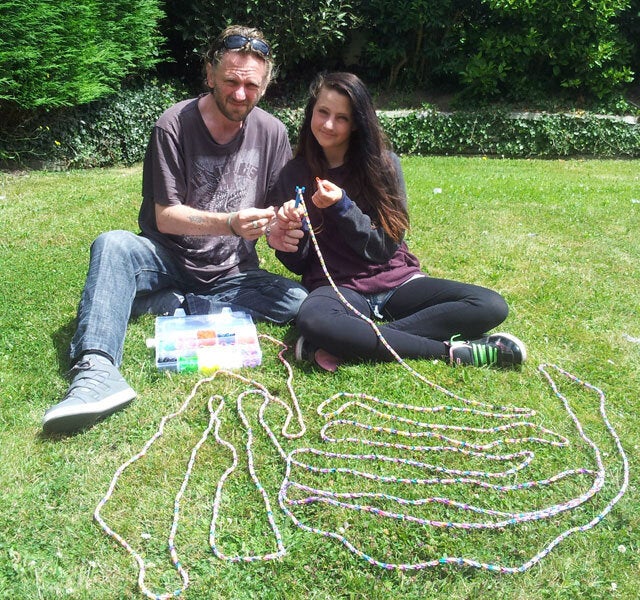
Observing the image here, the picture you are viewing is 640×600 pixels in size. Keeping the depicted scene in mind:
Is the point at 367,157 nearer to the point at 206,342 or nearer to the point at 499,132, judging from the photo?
the point at 206,342

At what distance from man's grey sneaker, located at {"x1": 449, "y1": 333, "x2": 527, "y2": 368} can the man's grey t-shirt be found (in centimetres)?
126

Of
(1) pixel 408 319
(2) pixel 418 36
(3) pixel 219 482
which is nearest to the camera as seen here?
(3) pixel 219 482

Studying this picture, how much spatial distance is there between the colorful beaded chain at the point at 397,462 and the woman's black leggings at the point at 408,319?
0.30 feet

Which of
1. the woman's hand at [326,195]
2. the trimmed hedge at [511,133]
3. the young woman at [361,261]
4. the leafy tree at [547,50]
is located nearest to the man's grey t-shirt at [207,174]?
the young woman at [361,261]

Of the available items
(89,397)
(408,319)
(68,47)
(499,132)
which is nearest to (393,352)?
(408,319)

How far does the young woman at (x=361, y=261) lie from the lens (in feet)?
9.61

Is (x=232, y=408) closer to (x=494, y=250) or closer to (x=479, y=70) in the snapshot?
(x=494, y=250)

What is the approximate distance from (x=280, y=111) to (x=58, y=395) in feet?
22.7

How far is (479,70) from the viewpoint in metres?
9.24

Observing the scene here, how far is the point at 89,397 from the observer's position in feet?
7.97

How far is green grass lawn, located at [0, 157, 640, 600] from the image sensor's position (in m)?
1.83

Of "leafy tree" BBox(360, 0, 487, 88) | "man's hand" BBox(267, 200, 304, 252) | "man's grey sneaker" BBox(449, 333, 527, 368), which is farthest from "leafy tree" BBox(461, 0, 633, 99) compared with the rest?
"man's grey sneaker" BBox(449, 333, 527, 368)

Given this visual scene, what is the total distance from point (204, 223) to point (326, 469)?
1.36m

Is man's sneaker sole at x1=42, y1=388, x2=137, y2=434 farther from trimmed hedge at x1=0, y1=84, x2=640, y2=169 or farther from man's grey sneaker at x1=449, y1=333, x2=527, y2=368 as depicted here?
trimmed hedge at x1=0, y1=84, x2=640, y2=169
